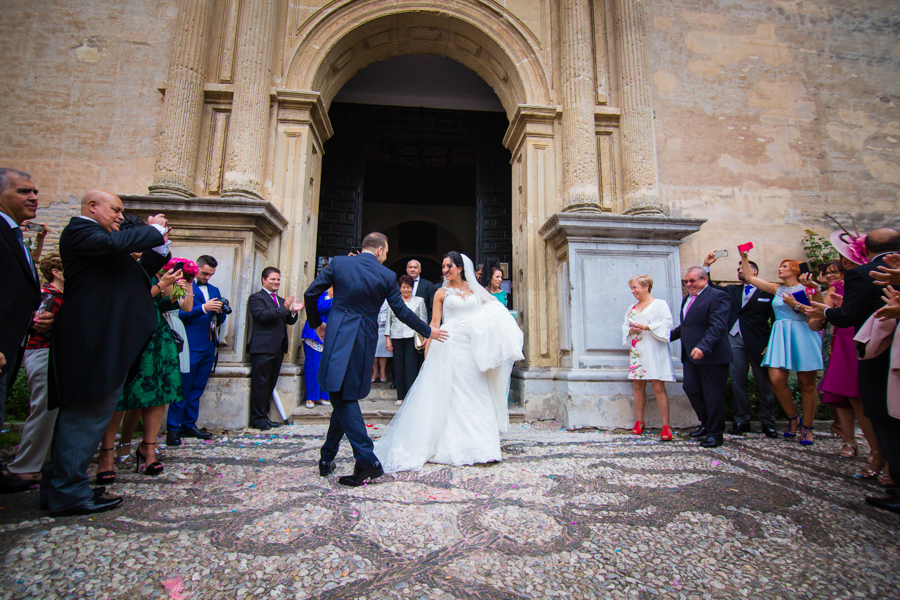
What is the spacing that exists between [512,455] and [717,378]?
229 centimetres

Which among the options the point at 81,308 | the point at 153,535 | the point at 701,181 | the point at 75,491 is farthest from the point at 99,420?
the point at 701,181

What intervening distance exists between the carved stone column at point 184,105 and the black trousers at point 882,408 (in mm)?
6921

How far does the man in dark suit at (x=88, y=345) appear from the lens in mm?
2537

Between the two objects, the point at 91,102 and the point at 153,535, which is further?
the point at 91,102

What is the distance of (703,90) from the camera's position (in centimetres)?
714

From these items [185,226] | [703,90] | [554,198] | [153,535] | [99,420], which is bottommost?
[153,535]

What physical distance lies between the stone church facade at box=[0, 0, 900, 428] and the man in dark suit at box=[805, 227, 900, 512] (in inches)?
101

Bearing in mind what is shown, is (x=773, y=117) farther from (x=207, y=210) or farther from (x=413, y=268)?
(x=207, y=210)

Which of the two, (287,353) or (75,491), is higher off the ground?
(287,353)

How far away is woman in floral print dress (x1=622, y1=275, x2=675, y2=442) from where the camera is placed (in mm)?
4945

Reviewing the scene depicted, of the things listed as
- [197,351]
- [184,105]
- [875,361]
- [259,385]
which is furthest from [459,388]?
[184,105]

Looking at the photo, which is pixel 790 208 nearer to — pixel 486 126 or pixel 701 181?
pixel 701 181

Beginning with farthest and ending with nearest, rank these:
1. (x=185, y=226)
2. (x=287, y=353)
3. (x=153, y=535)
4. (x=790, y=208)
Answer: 1. (x=790, y=208)
2. (x=287, y=353)
3. (x=185, y=226)
4. (x=153, y=535)

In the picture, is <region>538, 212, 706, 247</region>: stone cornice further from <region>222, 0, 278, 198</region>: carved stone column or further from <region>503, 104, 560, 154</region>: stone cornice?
<region>222, 0, 278, 198</region>: carved stone column
